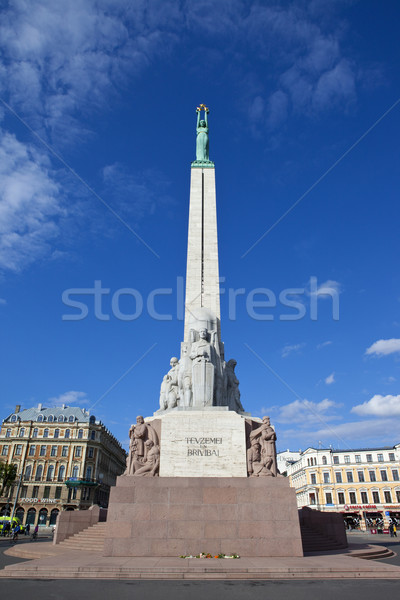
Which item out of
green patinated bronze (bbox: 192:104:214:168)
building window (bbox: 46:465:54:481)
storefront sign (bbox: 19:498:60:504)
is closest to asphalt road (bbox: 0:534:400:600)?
green patinated bronze (bbox: 192:104:214:168)

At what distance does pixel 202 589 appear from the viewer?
8180 millimetres

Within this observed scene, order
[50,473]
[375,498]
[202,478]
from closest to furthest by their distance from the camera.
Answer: [202,478] → [375,498] → [50,473]

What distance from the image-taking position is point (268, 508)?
1291 centimetres

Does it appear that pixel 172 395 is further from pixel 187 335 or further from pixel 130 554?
pixel 130 554

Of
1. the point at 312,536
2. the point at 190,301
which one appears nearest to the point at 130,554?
the point at 312,536

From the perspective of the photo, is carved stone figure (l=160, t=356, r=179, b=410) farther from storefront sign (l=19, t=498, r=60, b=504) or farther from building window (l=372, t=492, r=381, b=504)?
building window (l=372, t=492, r=381, b=504)

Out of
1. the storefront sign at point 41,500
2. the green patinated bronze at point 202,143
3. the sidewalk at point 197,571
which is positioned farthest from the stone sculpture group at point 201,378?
the storefront sign at point 41,500

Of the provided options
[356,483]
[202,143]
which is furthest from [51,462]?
[202,143]

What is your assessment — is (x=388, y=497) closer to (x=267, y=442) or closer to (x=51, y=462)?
(x=51, y=462)

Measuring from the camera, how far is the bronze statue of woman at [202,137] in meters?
25.3

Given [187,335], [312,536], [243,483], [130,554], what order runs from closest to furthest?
[130,554] < [243,483] < [312,536] < [187,335]

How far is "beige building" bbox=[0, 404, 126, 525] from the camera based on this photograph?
2382 inches

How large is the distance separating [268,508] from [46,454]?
Result: 60563 mm

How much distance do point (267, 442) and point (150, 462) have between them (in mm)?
4250
